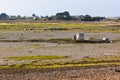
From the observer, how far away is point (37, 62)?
3116 centimetres

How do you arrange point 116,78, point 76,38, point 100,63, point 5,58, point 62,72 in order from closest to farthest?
1. point 116,78
2. point 62,72
3. point 100,63
4. point 5,58
5. point 76,38

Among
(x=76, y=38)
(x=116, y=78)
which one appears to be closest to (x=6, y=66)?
(x=116, y=78)

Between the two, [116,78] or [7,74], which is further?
[7,74]

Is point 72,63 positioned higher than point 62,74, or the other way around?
point 62,74

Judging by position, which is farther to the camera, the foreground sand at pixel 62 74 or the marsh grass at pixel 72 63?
the marsh grass at pixel 72 63

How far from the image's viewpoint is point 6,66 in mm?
28359

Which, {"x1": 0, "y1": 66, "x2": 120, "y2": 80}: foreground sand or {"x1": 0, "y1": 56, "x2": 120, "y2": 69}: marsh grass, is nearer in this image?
{"x1": 0, "y1": 66, "x2": 120, "y2": 80}: foreground sand

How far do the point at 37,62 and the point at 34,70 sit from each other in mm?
4821

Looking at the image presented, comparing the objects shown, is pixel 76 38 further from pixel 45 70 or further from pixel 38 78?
pixel 38 78

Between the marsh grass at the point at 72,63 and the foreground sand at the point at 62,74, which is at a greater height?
the foreground sand at the point at 62,74

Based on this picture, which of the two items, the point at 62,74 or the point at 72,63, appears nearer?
the point at 62,74

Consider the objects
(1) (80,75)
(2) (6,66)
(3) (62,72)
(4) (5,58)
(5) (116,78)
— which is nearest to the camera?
(5) (116,78)

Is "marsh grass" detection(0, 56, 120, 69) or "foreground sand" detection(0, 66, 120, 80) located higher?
"foreground sand" detection(0, 66, 120, 80)

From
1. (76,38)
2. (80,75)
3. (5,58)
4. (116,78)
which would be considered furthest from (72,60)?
(76,38)
